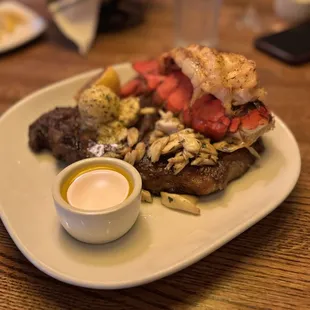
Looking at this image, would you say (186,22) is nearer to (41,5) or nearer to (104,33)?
(104,33)

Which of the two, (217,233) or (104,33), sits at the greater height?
(217,233)

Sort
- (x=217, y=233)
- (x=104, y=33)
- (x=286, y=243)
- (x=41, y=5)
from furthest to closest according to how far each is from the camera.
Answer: (x=41, y=5) → (x=104, y=33) → (x=286, y=243) → (x=217, y=233)

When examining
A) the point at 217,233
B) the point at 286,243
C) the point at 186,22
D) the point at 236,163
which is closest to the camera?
the point at 217,233

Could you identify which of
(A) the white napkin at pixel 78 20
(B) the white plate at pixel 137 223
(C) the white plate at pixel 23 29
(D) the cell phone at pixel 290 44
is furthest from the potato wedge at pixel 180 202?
(C) the white plate at pixel 23 29

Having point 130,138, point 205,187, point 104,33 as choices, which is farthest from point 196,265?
point 104,33

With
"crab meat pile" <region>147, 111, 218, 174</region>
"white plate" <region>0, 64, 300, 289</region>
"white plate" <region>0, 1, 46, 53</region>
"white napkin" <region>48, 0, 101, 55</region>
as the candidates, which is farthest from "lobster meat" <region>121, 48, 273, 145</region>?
"white plate" <region>0, 1, 46, 53</region>

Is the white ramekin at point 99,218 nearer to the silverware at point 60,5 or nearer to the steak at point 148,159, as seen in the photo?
the steak at point 148,159
